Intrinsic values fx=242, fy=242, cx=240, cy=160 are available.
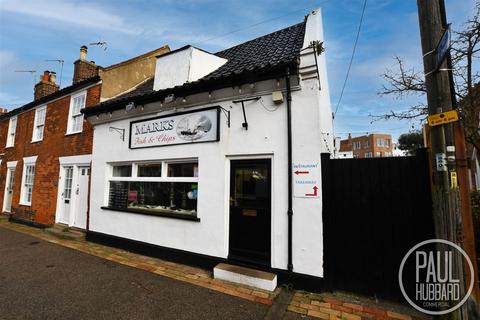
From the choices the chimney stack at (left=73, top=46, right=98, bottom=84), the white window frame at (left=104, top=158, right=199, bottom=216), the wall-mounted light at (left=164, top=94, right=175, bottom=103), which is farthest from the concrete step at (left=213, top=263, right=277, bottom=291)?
the chimney stack at (left=73, top=46, right=98, bottom=84)

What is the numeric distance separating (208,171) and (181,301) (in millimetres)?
2532

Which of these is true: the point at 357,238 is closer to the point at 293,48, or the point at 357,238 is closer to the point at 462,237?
the point at 462,237

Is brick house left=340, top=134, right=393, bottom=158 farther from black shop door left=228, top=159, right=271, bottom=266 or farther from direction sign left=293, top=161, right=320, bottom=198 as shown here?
direction sign left=293, top=161, right=320, bottom=198

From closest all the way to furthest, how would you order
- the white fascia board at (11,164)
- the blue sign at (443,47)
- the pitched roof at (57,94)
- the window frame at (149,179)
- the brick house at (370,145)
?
the blue sign at (443,47)
the window frame at (149,179)
the pitched roof at (57,94)
the white fascia board at (11,164)
the brick house at (370,145)

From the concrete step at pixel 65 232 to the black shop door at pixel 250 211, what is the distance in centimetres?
569

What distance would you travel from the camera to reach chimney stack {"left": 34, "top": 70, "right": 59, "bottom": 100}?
40.8 ft

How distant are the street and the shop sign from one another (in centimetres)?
302

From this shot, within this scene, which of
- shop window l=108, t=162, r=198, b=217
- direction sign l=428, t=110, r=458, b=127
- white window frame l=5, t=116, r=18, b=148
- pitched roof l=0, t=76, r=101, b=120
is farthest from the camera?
white window frame l=5, t=116, r=18, b=148

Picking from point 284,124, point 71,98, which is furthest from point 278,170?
point 71,98

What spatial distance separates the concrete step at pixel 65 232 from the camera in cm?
779

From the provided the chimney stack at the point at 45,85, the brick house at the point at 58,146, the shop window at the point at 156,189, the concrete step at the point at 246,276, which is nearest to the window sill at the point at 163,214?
the shop window at the point at 156,189

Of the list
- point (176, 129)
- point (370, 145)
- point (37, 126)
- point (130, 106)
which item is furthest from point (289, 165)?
point (370, 145)

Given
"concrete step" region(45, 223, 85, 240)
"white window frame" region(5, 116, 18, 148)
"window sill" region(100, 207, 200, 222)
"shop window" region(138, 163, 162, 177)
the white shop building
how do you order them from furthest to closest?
"white window frame" region(5, 116, 18, 148) < "concrete step" region(45, 223, 85, 240) < "shop window" region(138, 163, 162, 177) < "window sill" region(100, 207, 200, 222) < the white shop building

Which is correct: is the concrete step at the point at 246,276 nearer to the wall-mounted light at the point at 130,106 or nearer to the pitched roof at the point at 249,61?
the pitched roof at the point at 249,61
